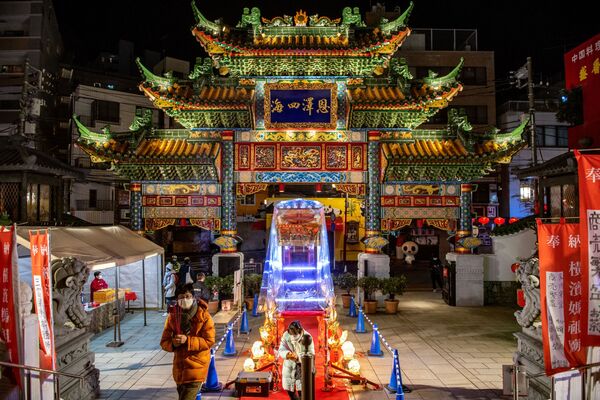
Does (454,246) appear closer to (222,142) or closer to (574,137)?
(574,137)

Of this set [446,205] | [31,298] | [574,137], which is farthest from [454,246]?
[31,298]

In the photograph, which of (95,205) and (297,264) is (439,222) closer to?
(297,264)

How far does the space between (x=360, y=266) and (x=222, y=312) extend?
212 inches

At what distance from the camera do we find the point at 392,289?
16328 millimetres

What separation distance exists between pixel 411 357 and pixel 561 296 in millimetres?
5492

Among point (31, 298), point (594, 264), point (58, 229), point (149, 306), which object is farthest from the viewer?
point (149, 306)

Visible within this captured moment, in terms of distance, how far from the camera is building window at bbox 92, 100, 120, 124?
34.1m

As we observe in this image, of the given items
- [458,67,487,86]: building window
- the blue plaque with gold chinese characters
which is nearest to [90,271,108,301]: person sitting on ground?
the blue plaque with gold chinese characters

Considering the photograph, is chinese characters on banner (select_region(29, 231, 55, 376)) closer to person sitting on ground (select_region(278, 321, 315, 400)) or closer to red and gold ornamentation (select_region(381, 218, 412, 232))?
person sitting on ground (select_region(278, 321, 315, 400))

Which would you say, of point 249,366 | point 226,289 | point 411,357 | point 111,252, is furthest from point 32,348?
point 226,289

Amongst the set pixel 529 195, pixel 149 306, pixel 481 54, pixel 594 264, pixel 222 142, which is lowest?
pixel 149 306

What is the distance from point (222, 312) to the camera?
51.6 ft

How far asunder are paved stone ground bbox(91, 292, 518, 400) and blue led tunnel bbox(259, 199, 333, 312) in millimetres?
1722

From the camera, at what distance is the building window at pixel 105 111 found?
1342 inches
